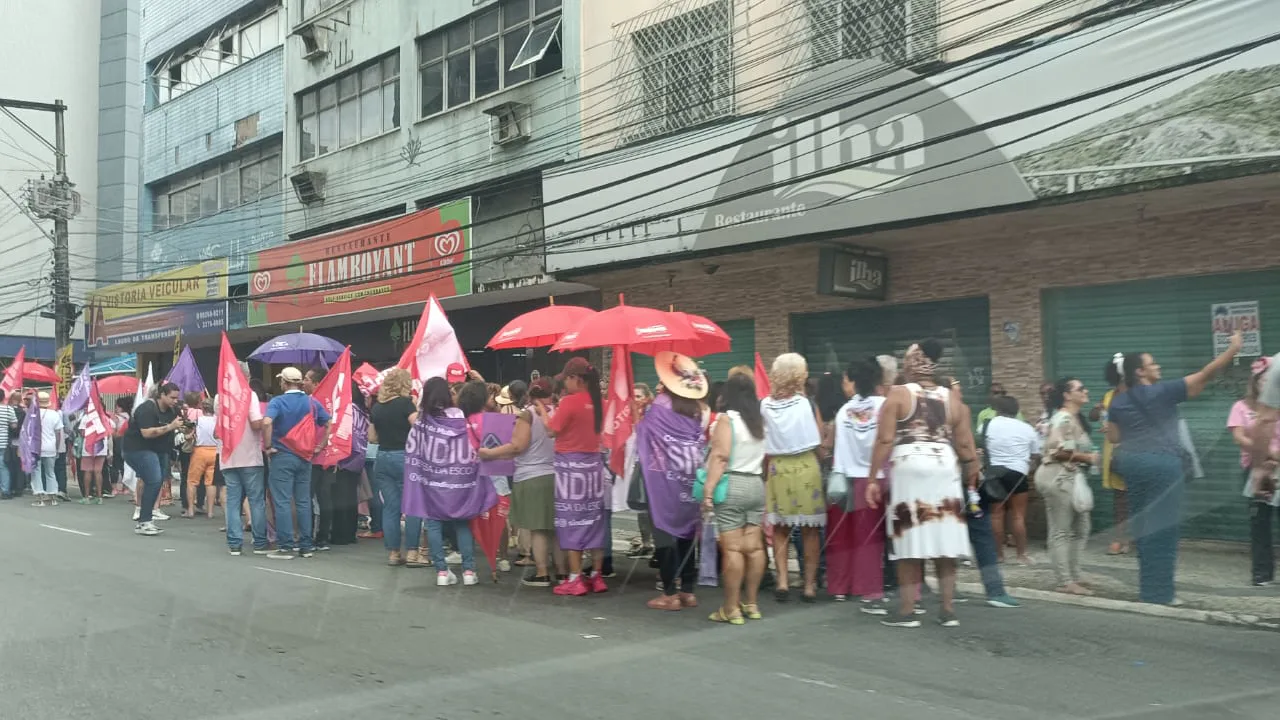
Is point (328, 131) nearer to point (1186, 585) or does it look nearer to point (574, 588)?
point (574, 588)

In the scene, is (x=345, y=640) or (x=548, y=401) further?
(x=548, y=401)

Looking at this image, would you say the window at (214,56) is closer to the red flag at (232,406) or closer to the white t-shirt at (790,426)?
the red flag at (232,406)

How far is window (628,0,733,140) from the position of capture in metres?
15.6

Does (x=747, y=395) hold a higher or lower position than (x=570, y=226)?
lower

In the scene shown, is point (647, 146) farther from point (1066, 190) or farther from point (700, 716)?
point (700, 716)

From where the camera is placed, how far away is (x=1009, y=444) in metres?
9.02

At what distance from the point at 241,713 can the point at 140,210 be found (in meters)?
30.9

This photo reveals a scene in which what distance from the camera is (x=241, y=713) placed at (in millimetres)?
4914

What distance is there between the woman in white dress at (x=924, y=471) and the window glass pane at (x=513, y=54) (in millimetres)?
13893

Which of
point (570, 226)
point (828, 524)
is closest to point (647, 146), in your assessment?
point (570, 226)

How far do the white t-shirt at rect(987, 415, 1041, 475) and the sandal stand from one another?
10.4 feet

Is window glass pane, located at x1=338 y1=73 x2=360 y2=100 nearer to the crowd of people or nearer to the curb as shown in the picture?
the crowd of people

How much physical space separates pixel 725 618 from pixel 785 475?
1174 mm

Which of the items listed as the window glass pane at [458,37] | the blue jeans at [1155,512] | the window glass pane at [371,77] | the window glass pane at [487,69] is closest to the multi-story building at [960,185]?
the blue jeans at [1155,512]
